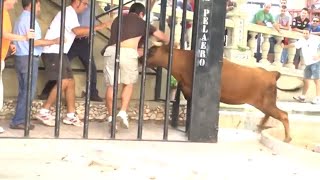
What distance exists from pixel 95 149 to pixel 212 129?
1.70 metres

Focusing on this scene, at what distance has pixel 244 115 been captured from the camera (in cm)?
1030

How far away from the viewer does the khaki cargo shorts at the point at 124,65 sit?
28.1 ft

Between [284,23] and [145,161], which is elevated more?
[284,23]

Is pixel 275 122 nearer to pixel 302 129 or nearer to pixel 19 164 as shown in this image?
pixel 302 129

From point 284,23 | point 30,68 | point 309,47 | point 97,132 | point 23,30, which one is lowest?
point 97,132

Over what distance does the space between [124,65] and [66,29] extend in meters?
0.91

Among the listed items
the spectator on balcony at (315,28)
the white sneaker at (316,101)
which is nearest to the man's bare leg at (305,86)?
the white sneaker at (316,101)

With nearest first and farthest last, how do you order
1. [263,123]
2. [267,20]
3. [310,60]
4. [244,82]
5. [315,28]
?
[244,82] → [263,123] → [310,60] → [315,28] → [267,20]

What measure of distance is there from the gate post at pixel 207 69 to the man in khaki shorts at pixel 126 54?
844 mm

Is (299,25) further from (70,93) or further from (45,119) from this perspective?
(45,119)

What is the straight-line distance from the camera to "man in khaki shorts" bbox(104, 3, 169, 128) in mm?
8492

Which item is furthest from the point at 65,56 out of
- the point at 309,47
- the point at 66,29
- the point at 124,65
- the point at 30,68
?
the point at 309,47

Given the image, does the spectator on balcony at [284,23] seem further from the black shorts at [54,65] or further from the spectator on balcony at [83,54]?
the black shorts at [54,65]

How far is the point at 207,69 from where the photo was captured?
8250 mm
